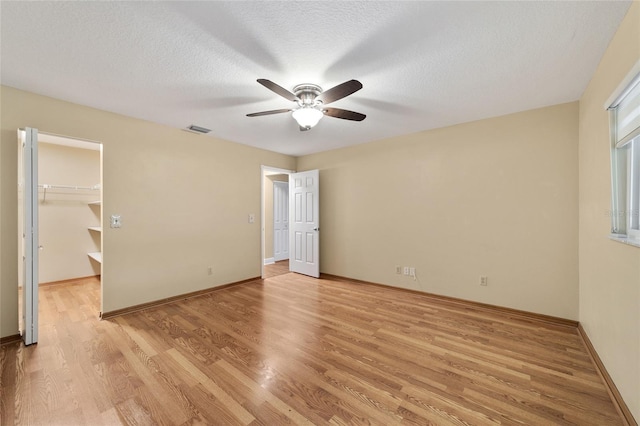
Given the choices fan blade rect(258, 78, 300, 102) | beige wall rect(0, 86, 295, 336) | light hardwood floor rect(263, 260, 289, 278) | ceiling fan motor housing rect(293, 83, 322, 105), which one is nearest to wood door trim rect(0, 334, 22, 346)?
beige wall rect(0, 86, 295, 336)

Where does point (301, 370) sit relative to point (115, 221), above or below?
below

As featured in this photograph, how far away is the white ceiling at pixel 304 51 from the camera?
61.7 inches

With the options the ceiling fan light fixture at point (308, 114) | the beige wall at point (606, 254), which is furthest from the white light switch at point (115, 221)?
the beige wall at point (606, 254)

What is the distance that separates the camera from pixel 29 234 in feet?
8.05

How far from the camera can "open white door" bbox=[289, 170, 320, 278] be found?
5059 millimetres

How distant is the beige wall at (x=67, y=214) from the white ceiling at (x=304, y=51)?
2.61 m

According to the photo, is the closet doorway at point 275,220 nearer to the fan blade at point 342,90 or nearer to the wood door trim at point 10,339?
the wood door trim at point 10,339

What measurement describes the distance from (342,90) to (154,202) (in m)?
3.07

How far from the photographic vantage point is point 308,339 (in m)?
2.58

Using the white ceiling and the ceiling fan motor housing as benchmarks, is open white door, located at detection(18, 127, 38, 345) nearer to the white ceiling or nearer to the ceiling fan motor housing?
the white ceiling

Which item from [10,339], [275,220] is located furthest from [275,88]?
[275,220]

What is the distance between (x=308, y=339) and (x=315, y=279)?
2.38 meters

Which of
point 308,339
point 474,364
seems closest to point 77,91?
point 308,339

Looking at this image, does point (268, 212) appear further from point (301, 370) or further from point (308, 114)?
point (301, 370)
